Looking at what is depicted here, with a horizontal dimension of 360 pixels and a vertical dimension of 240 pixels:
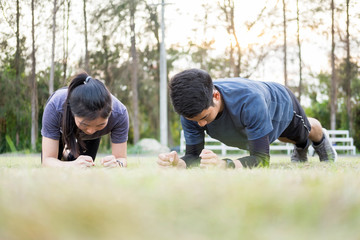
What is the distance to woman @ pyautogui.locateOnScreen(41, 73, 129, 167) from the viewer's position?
3.18 m

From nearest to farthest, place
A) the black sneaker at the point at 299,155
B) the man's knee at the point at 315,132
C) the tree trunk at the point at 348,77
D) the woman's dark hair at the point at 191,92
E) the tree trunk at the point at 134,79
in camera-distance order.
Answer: the woman's dark hair at the point at 191,92
the man's knee at the point at 315,132
the black sneaker at the point at 299,155
the tree trunk at the point at 348,77
the tree trunk at the point at 134,79

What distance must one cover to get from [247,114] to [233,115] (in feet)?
0.70

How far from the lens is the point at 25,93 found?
55.7ft

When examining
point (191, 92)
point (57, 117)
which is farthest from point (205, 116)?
→ point (57, 117)

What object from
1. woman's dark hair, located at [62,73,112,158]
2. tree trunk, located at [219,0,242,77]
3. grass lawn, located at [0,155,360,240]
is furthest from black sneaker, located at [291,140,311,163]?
tree trunk, located at [219,0,242,77]

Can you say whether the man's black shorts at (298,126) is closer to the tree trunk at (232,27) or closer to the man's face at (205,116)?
the man's face at (205,116)

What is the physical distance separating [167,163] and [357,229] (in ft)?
8.14

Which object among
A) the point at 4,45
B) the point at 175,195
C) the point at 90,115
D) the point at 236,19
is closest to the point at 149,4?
the point at 236,19

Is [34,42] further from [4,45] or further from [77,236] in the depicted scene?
[77,236]

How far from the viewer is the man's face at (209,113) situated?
306 cm

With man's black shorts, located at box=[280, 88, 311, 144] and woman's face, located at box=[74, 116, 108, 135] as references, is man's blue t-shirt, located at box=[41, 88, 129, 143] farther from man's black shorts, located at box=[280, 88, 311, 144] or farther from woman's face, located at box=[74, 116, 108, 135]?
man's black shorts, located at box=[280, 88, 311, 144]

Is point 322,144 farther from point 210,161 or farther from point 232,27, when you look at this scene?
point 232,27

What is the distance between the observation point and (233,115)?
348 centimetres

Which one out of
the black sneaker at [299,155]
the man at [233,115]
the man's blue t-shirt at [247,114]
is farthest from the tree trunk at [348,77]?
the man's blue t-shirt at [247,114]
